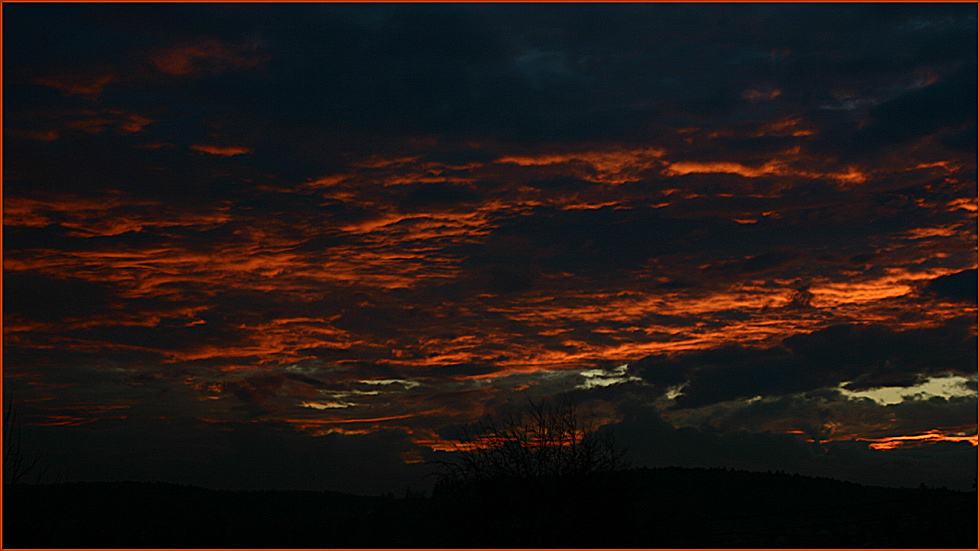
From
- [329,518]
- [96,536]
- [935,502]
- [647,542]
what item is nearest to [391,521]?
[329,518]

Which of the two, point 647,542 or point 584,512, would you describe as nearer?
point 584,512

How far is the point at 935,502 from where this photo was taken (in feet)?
158

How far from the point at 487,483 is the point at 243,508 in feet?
253

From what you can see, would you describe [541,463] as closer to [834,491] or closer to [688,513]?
[688,513]

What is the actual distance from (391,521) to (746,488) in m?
34.0

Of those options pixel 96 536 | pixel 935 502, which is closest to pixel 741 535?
pixel 935 502

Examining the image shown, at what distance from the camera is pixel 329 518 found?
9631 centimetres

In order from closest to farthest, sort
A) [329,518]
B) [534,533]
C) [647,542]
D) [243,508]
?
[534,533] < [647,542] < [329,518] < [243,508]

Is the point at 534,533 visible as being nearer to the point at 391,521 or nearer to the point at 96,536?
the point at 391,521

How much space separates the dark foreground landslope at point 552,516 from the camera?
40281 millimetres

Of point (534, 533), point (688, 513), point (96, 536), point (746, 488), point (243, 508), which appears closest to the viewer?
point (534, 533)

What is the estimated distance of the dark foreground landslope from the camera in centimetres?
4028

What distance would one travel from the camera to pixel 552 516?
40.2m

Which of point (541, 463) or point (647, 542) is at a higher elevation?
point (541, 463)
